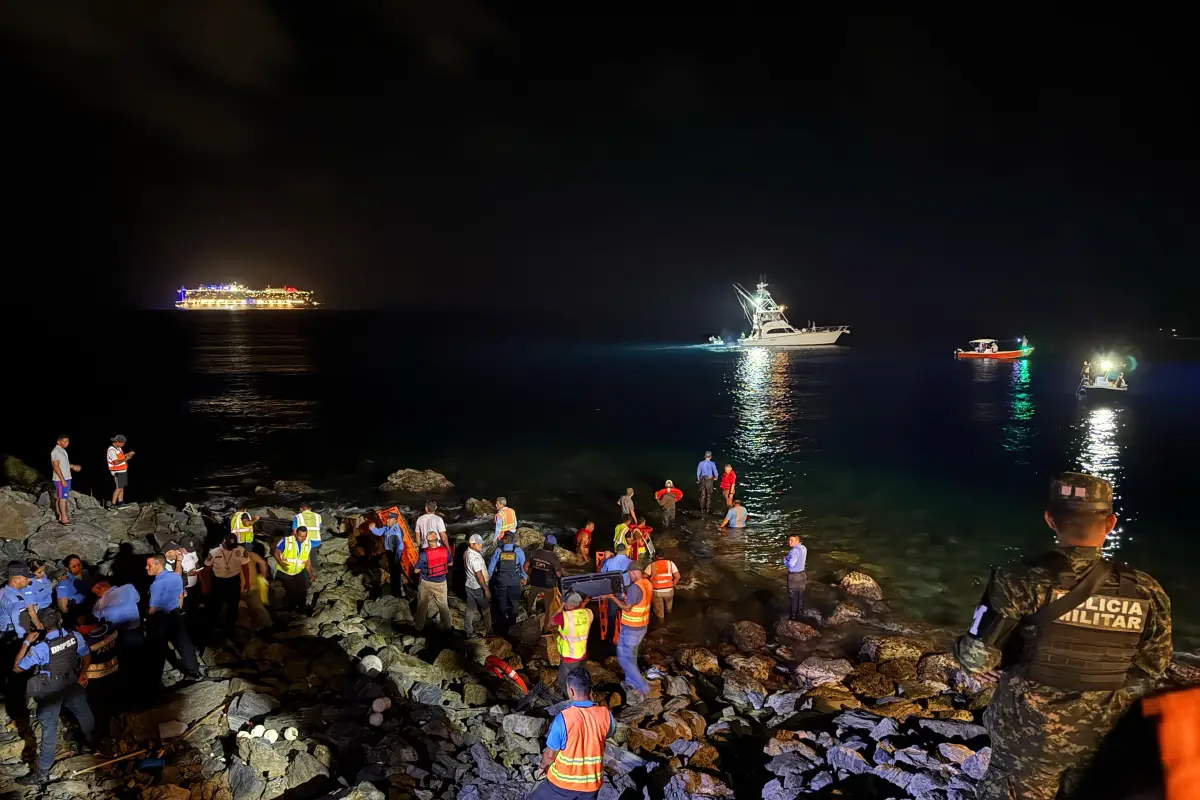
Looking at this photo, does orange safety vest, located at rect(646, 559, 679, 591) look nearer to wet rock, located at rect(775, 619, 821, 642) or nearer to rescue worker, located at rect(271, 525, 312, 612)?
wet rock, located at rect(775, 619, 821, 642)

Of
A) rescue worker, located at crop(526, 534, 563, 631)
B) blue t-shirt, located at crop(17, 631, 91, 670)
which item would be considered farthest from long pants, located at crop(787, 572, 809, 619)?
blue t-shirt, located at crop(17, 631, 91, 670)

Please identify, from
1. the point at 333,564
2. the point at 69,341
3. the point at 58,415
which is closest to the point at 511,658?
the point at 333,564

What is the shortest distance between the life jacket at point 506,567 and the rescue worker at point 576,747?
5943mm

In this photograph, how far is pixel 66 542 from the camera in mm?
13914

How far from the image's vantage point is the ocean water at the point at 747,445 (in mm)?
19531

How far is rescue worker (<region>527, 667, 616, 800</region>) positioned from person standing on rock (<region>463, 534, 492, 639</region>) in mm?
6102

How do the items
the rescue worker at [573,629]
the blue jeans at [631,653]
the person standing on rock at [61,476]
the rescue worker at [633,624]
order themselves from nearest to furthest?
the rescue worker at [573,629] → the rescue worker at [633,624] → the blue jeans at [631,653] → the person standing on rock at [61,476]

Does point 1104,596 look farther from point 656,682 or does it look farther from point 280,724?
point 280,724

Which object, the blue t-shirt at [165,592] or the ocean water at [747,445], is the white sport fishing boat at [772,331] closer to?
the ocean water at [747,445]

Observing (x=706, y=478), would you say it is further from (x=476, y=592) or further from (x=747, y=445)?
(x=747, y=445)

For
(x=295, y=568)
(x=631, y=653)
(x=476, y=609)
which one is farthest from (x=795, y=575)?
(x=295, y=568)

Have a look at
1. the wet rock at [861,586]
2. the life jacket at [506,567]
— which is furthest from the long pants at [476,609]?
the wet rock at [861,586]

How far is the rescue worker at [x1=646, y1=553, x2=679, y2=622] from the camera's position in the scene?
12.5m

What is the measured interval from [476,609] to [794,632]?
593 cm
